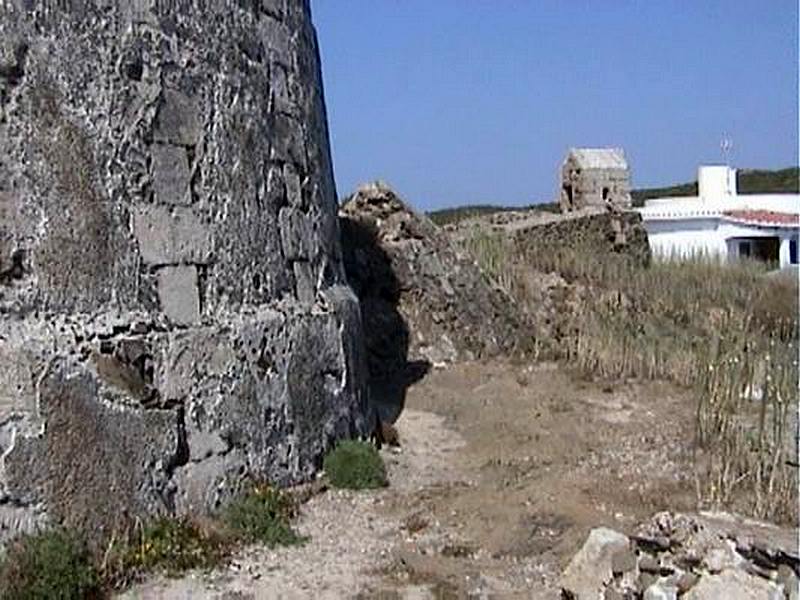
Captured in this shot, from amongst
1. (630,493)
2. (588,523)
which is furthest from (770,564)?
(630,493)

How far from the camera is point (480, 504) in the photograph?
643 centimetres

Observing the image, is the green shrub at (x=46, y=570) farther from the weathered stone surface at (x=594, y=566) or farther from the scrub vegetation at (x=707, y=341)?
the scrub vegetation at (x=707, y=341)

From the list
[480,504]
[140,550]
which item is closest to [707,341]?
[480,504]

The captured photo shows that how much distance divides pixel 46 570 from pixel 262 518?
4.66ft

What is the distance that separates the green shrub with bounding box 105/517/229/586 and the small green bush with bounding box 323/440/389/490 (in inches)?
50.7

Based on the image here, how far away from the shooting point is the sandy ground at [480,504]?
5277mm

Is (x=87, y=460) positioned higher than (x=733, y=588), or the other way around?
(x=87, y=460)

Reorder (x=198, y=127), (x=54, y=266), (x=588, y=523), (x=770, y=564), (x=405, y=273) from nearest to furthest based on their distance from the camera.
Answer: (x=770, y=564) → (x=54, y=266) → (x=588, y=523) → (x=198, y=127) → (x=405, y=273)

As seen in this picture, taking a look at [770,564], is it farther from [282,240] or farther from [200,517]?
[282,240]

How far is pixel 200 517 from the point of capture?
596 centimetres

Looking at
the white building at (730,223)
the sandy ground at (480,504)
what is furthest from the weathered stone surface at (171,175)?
the white building at (730,223)

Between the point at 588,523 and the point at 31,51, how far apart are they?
3537 millimetres

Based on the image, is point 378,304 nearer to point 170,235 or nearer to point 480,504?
point 480,504

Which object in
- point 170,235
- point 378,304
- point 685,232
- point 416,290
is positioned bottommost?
point 378,304
